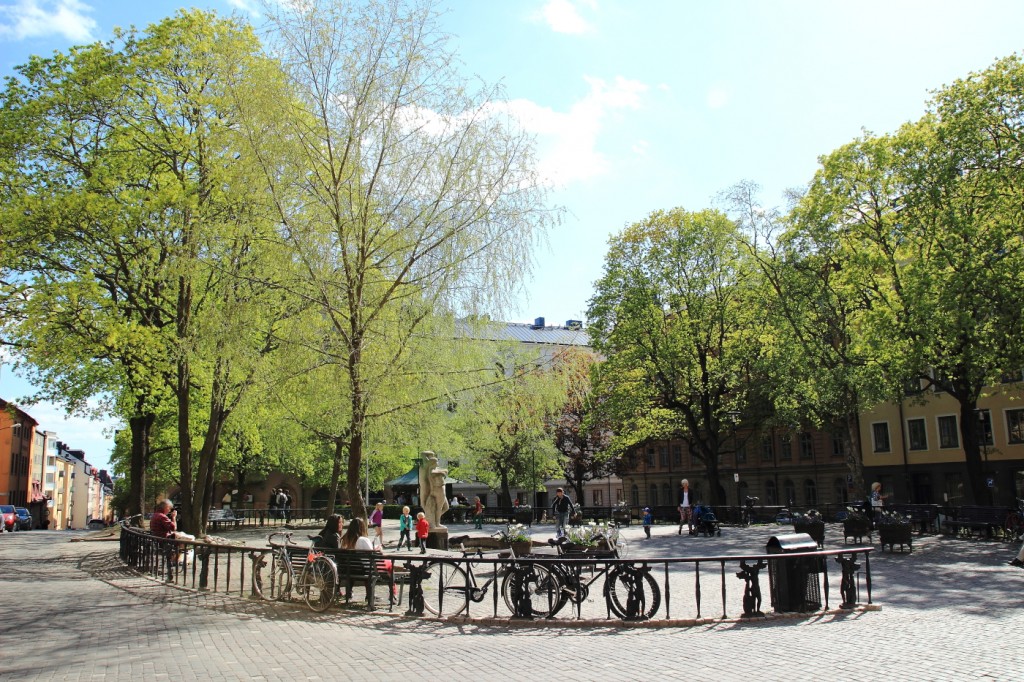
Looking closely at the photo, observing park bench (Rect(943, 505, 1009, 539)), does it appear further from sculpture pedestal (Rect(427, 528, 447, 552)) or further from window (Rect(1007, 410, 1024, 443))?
window (Rect(1007, 410, 1024, 443))

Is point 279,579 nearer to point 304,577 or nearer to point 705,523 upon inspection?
point 304,577

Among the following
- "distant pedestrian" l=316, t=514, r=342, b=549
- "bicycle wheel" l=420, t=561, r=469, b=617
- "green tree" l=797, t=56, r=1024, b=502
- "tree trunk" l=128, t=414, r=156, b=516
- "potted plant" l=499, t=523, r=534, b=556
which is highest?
"green tree" l=797, t=56, r=1024, b=502

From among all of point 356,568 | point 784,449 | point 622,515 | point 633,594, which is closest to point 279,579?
point 356,568

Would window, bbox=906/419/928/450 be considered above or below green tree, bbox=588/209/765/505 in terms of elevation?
below

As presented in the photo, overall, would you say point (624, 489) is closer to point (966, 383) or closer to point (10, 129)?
point (966, 383)

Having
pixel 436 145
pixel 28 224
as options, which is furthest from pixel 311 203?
pixel 28 224

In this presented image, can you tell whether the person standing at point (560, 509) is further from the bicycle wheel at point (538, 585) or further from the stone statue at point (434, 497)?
the bicycle wheel at point (538, 585)

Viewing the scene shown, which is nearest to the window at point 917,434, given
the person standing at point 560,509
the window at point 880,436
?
the window at point 880,436

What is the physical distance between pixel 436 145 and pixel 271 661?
29.4 feet

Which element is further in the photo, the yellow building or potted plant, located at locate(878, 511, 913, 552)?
the yellow building

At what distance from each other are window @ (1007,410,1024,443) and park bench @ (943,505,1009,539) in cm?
2180

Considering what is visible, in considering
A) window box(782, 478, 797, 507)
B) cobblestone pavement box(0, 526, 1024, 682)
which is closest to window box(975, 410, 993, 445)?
window box(782, 478, 797, 507)

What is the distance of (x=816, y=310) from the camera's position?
3234cm

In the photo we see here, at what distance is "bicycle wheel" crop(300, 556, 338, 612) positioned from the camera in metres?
12.0
